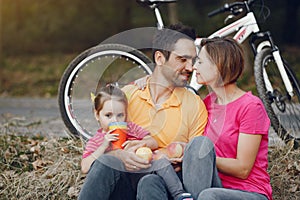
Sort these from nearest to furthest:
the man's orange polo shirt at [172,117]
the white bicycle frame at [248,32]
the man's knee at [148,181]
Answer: the man's knee at [148,181] → the man's orange polo shirt at [172,117] → the white bicycle frame at [248,32]

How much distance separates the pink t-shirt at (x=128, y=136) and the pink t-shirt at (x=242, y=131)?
1.08ft

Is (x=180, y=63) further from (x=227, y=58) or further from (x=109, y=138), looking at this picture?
(x=109, y=138)

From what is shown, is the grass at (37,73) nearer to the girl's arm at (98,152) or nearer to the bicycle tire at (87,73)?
the bicycle tire at (87,73)

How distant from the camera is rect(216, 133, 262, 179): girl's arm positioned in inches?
131

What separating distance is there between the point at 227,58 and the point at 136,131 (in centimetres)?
57

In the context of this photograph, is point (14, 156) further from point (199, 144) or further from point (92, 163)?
point (199, 144)

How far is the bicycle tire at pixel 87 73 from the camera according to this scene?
15.6 feet

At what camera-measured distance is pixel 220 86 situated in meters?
3.49

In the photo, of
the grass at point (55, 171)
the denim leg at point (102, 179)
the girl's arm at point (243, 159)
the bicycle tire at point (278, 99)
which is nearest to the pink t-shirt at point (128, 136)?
the denim leg at point (102, 179)

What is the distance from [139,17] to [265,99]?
33.2ft

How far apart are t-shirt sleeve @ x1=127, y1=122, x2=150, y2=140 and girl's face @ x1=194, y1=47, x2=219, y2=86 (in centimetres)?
38

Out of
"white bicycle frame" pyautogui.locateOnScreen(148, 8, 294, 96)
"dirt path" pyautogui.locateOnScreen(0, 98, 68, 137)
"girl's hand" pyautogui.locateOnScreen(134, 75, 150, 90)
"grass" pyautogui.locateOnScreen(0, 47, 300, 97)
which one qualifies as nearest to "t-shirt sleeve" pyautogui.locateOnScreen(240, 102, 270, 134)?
"girl's hand" pyautogui.locateOnScreen(134, 75, 150, 90)

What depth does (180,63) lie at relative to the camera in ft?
11.8

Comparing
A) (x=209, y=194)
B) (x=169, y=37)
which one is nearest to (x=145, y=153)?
(x=209, y=194)
